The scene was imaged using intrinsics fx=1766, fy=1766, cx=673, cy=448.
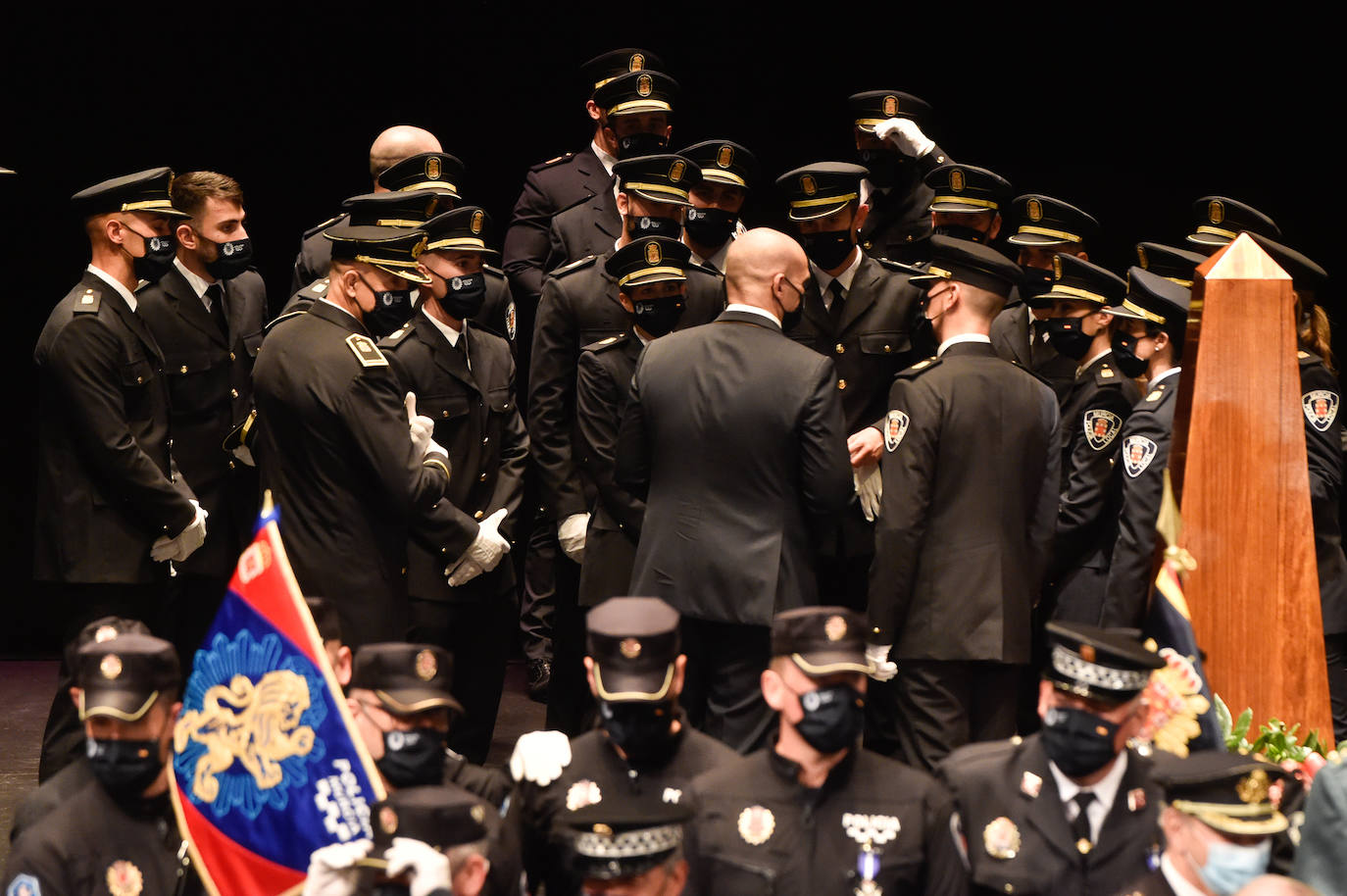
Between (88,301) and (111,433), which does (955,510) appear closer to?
(111,433)

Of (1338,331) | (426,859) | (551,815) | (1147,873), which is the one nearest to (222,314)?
(551,815)

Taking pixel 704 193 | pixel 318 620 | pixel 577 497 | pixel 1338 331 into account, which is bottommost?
pixel 1338 331

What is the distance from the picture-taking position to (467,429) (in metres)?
5.53

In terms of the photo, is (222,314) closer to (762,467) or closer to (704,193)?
(704,193)

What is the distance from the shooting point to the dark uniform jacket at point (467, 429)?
212 inches

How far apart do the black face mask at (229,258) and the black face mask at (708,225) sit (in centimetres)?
147

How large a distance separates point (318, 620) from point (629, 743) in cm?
93

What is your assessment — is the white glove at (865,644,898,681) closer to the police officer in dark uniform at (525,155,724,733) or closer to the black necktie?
the police officer in dark uniform at (525,155,724,733)

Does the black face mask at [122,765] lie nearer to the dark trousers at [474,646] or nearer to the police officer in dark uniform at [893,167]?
the dark trousers at [474,646]

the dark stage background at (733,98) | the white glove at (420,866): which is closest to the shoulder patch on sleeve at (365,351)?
the white glove at (420,866)

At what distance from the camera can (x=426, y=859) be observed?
3176 mm

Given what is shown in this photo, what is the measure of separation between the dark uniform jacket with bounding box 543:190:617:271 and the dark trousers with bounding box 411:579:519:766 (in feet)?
4.33

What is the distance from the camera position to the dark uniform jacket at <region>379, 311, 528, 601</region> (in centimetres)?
539

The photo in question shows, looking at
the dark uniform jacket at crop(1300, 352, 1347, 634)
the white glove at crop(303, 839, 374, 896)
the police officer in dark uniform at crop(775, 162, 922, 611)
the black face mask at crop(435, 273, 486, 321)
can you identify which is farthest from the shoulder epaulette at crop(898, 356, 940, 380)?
the white glove at crop(303, 839, 374, 896)
